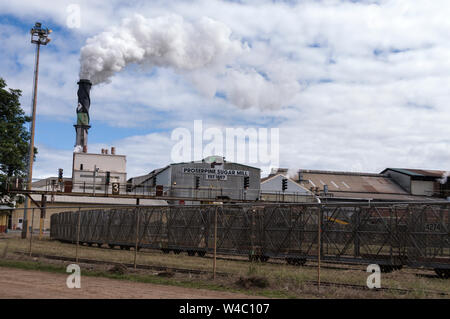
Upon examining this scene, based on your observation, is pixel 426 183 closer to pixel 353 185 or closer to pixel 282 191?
pixel 353 185

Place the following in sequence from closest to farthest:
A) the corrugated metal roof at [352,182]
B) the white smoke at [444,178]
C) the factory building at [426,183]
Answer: the corrugated metal roof at [352,182]
the white smoke at [444,178]
the factory building at [426,183]

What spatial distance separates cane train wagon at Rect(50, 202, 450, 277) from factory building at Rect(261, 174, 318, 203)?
38.7 meters

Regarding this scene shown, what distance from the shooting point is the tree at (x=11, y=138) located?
3956 cm

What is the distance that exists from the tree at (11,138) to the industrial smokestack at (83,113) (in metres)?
18.6

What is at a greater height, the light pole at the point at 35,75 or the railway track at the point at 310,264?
the light pole at the point at 35,75

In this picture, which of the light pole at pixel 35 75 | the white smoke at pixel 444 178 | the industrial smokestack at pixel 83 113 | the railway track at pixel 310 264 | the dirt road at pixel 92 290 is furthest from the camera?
the white smoke at pixel 444 178

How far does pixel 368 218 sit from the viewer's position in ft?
61.2

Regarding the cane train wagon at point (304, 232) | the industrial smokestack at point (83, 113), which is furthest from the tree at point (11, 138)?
the industrial smokestack at point (83, 113)

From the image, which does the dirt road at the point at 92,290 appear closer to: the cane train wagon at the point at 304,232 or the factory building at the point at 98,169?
the cane train wagon at the point at 304,232

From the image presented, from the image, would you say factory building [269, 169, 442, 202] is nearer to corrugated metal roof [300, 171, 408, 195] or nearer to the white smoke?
corrugated metal roof [300, 171, 408, 195]
